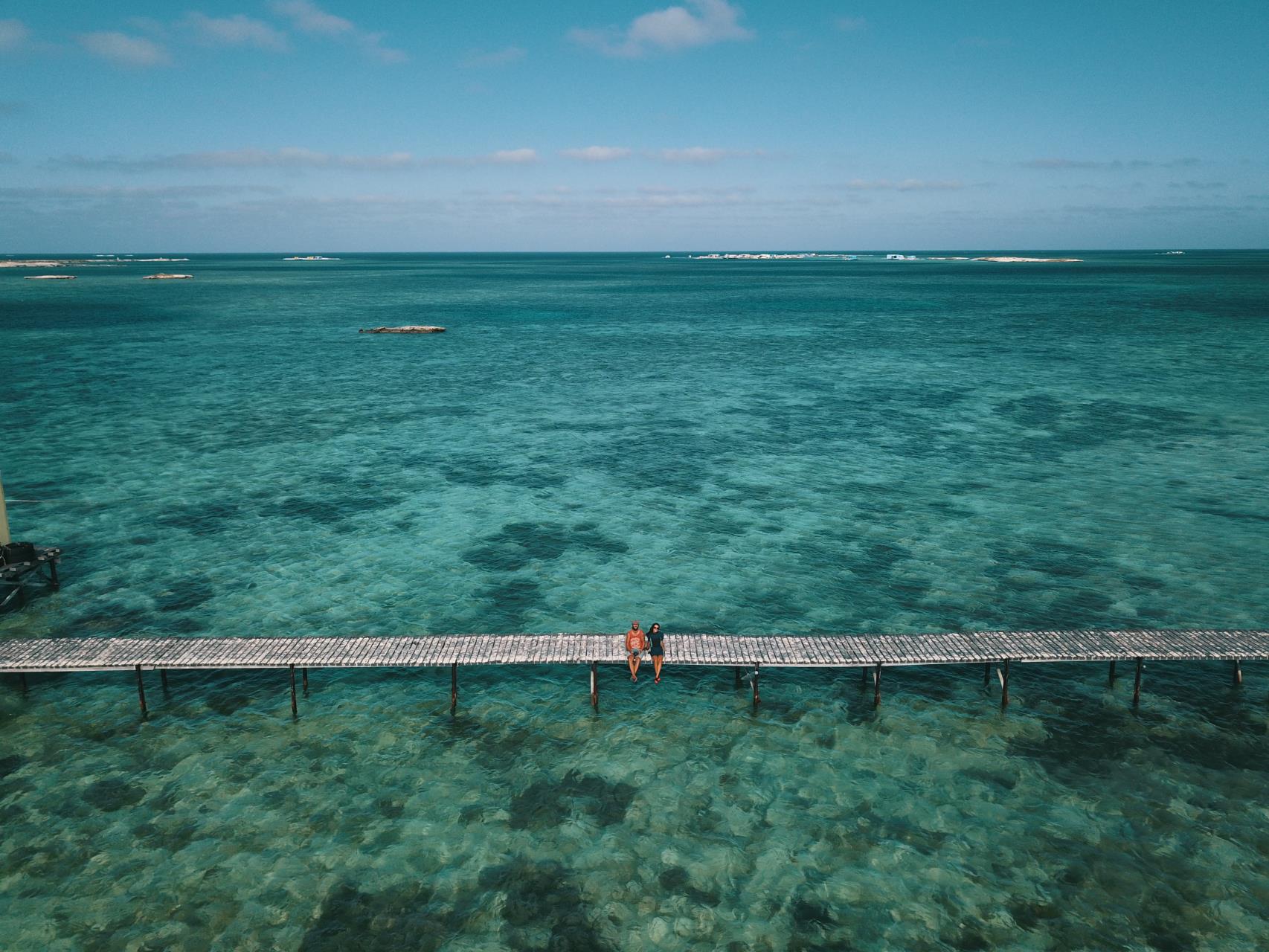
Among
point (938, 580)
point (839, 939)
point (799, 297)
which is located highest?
point (799, 297)

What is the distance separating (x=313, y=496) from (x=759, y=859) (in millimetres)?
32811

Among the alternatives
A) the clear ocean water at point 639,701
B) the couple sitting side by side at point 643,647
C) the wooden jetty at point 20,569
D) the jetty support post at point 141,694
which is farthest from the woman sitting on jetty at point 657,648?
the wooden jetty at point 20,569

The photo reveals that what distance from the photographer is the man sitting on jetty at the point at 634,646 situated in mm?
24375

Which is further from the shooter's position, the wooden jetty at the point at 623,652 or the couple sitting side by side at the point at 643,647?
the couple sitting side by side at the point at 643,647

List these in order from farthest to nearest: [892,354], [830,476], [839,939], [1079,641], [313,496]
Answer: [892,354] < [830,476] < [313,496] < [1079,641] < [839,939]

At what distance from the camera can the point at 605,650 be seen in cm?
2466

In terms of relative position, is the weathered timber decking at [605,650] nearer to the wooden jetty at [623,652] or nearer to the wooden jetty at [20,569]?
the wooden jetty at [623,652]

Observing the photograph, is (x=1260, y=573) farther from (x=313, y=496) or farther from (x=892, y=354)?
(x=892, y=354)

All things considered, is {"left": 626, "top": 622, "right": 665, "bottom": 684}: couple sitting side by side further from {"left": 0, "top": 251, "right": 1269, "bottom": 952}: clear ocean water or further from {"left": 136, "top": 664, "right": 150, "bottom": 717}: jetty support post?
{"left": 136, "top": 664, "right": 150, "bottom": 717}: jetty support post

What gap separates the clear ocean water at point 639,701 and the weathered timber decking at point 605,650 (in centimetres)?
149

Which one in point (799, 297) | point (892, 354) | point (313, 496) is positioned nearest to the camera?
point (313, 496)

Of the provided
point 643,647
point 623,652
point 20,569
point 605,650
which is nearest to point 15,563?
point 20,569

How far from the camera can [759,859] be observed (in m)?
18.5

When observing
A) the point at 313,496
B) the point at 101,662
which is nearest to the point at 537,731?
the point at 101,662
